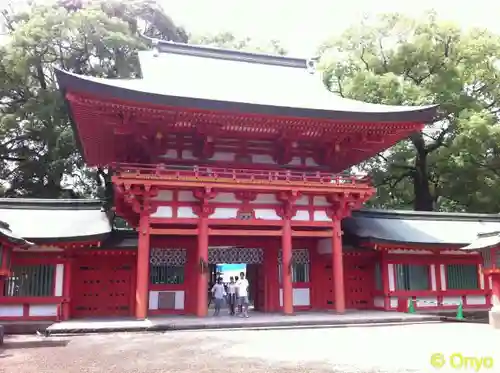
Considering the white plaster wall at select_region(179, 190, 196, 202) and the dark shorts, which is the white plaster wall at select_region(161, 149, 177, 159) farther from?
the dark shorts

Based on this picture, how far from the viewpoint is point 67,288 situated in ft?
52.3

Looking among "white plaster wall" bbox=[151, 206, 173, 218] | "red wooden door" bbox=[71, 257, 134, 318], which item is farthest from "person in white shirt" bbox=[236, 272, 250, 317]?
"red wooden door" bbox=[71, 257, 134, 318]

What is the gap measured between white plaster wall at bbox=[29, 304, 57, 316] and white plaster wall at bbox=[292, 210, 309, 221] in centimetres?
854

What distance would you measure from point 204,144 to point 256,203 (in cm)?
273

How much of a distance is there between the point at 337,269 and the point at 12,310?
35.5ft

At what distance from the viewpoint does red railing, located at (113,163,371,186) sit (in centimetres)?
1503

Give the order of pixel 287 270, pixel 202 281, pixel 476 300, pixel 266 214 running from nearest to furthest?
1. pixel 202 281
2. pixel 287 270
3. pixel 266 214
4. pixel 476 300

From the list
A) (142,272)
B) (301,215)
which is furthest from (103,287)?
(301,215)

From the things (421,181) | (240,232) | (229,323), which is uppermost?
(421,181)

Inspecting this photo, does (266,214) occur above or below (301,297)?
above

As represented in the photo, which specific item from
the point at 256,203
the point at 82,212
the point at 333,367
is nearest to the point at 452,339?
the point at 333,367

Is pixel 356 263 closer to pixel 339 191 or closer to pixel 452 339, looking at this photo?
pixel 339 191

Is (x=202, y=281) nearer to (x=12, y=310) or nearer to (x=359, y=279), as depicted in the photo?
(x=12, y=310)

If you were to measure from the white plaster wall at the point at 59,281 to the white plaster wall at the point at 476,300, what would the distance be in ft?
51.3
